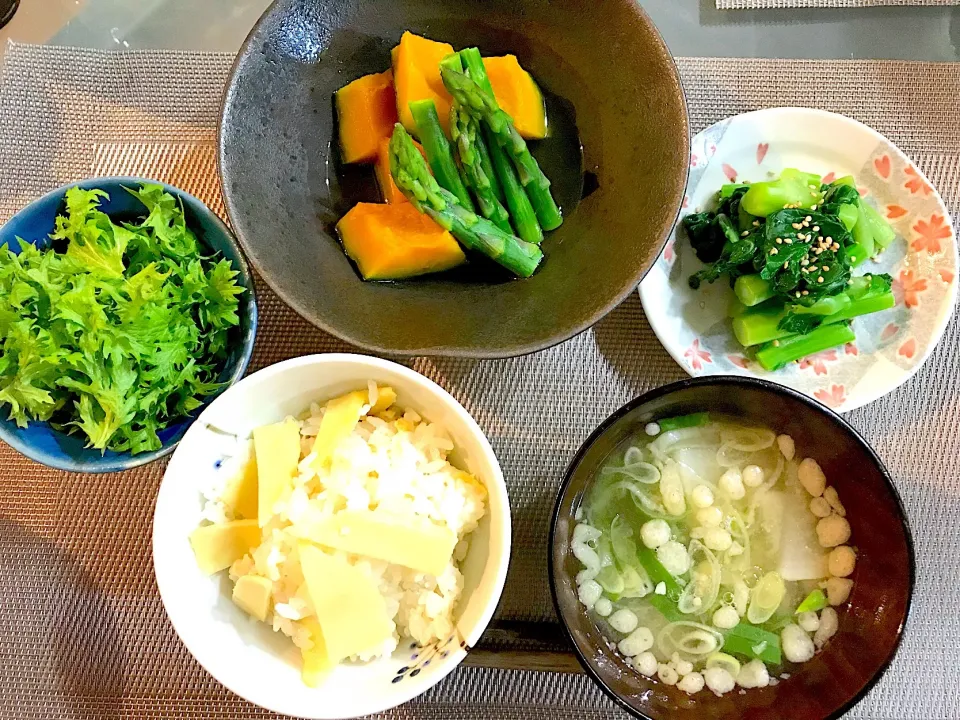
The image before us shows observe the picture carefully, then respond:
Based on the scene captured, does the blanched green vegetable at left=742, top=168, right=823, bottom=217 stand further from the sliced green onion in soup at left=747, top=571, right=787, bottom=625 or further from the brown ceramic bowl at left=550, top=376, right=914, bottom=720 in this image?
the sliced green onion in soup at left=747, top=571, right=787, bottom=625

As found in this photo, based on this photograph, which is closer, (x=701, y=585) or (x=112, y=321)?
(x=112, y=321)

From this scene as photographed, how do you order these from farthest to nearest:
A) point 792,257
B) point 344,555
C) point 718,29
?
point 718,29, point 792,257, point 344,555

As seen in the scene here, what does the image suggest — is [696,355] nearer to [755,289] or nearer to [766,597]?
[755,289]

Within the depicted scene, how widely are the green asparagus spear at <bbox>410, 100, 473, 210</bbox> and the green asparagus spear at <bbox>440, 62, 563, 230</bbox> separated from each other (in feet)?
0.17

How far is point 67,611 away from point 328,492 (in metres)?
0.64

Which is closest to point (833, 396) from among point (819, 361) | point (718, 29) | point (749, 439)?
point (819, 361)

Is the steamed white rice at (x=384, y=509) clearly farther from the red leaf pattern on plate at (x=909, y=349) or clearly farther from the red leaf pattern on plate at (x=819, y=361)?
the red leaf pattern on plate at (x=909, y=349)

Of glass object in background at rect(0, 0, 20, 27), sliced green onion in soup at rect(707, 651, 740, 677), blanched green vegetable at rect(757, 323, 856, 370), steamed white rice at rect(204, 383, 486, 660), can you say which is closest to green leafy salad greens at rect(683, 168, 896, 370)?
blanched green vegetable at rect(757, 323, 856, 370)

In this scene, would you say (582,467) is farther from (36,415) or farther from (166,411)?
(36,415)

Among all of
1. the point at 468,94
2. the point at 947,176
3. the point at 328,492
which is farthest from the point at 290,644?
the point at 947,176

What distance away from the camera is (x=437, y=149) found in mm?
1191

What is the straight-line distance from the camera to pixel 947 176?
139 centimetres

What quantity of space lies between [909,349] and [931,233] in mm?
218

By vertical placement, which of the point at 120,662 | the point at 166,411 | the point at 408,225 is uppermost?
the point at 408,225
